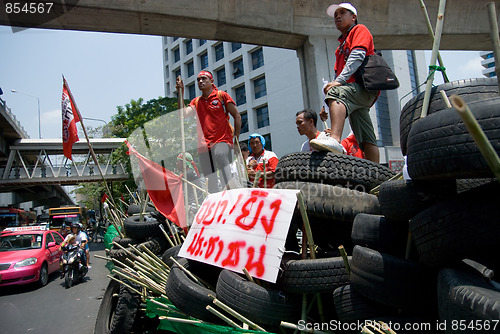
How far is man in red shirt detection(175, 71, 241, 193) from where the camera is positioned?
14.7 feet

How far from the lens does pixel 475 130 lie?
3.07ft

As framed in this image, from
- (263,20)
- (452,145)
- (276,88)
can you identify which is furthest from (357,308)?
(276,88)

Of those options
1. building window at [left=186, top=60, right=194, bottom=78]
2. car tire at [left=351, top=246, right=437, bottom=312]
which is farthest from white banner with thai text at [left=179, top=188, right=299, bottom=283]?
building window at [left=186, top=60, right=194, bottom=78]

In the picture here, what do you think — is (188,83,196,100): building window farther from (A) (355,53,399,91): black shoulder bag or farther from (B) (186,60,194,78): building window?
(A) (355,53,399,91): black shoulder bag

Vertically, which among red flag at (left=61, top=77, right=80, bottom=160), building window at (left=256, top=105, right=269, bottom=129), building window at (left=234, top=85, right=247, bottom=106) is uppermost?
building window at (left=234, top=85, right=247, bottom=106)

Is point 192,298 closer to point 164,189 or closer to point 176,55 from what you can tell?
point 164,189

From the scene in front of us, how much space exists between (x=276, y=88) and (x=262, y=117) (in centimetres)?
324

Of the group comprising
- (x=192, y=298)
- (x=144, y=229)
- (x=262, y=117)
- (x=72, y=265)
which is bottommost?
(x=72, y=265)

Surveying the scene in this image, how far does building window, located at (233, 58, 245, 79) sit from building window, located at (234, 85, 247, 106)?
1.33m

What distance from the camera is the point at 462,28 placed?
8.70 meters

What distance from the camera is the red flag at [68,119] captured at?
7086 millimetres

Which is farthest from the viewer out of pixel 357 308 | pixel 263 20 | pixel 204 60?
pixel 204 60

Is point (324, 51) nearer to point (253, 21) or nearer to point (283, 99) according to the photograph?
point (253, 21)

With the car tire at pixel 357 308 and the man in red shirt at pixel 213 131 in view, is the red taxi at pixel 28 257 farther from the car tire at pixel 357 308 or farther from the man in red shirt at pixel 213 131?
the car tire at pixel 357 308
